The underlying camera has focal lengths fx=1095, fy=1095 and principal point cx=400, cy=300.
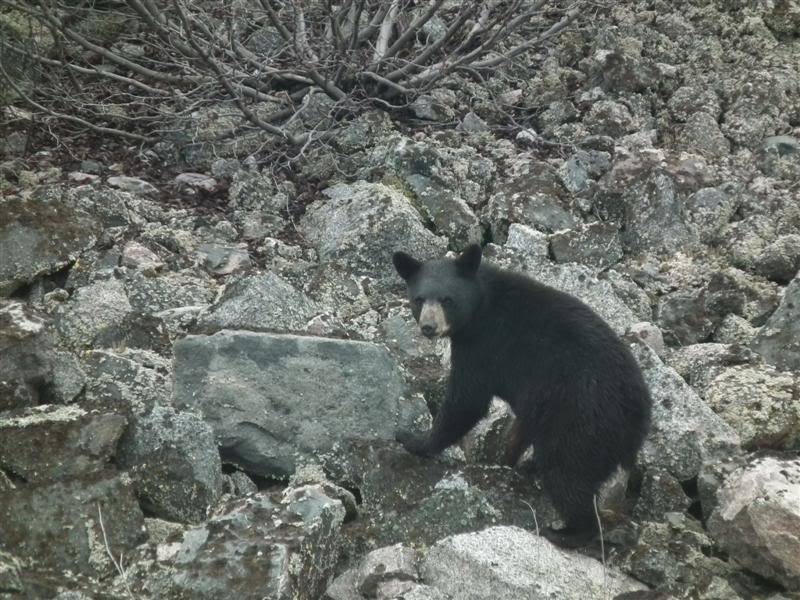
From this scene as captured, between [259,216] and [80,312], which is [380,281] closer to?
[259,216]

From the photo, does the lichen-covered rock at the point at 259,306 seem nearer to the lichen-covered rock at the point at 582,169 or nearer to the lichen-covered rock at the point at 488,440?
the lichen-covered rock at the point at 488,440

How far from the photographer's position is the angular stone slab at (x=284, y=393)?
15.7 feet

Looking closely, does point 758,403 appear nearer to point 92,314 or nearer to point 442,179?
point 442,179

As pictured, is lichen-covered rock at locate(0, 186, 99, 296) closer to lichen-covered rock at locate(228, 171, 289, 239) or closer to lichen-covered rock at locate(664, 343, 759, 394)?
lichen-covered rock at locate(228, 171, 289, 239)

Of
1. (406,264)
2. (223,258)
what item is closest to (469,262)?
(406,264)

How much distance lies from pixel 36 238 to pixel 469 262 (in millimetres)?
2540

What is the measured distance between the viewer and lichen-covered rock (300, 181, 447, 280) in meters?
6.66

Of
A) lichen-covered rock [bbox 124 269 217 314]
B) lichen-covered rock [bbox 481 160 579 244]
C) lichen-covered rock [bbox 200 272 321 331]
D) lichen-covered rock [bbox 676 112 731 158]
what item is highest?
lichen-covered rock [bbox 676 112 731 158]

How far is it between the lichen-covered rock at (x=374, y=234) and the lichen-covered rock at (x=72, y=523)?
291 cm

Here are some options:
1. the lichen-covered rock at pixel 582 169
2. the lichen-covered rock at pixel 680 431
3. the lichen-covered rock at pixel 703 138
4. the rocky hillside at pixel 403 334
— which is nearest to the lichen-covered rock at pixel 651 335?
the rocky hillside at pixel 403 334

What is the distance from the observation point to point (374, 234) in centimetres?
667

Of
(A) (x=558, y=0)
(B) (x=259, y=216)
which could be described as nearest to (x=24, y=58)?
(B) (x=259, y=216)

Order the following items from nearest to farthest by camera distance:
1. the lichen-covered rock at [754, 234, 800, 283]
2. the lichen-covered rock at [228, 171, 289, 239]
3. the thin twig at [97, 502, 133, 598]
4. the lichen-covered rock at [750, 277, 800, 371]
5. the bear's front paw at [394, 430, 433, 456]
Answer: the thin twig at [97, 502, 133, 598] < the bear's front paw at [394, 430, 433, 456] < the lichen-covered rock at [750, 277, 800, 371] < the lichen-covered rock at [754, 234, 800, 283] < the lichen-covered rock at [228, 171, 289, 239]

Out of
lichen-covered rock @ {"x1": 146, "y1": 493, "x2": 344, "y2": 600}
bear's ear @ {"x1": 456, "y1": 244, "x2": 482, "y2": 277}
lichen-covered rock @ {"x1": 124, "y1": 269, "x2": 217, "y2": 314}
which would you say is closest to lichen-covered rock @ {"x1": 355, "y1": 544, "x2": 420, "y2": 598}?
lichen-covered rock @ {"x1": 146, "y1": 493, "x2": 344, "y2": 600}
